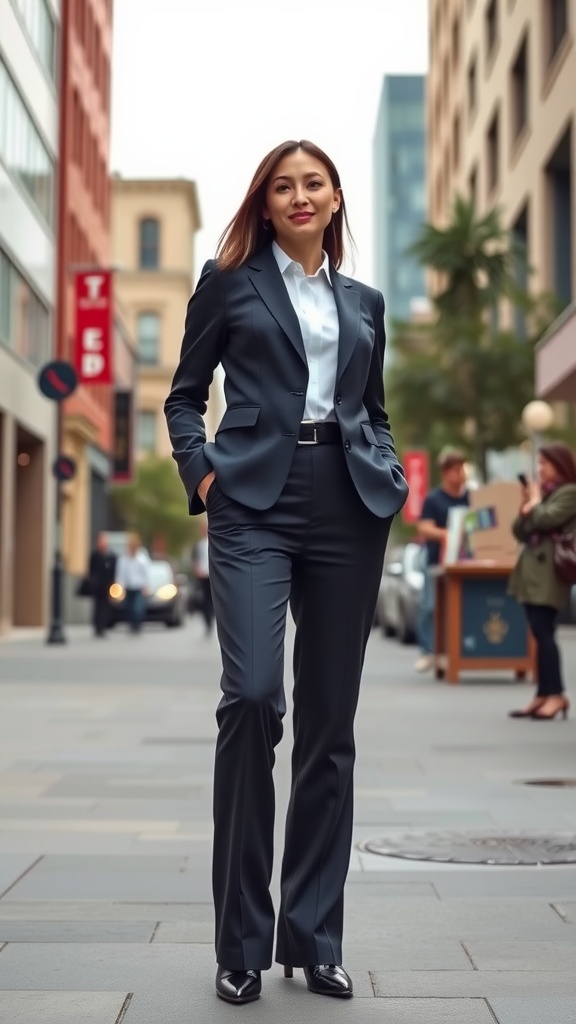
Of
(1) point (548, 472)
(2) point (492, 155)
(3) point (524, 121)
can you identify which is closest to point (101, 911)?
(1) point (548, 472)

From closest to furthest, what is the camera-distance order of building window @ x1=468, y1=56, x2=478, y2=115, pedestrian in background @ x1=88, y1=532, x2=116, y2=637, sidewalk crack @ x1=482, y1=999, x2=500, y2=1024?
sidewalk crack @ x1=482, y1=999, x2=500, y2=1024 → pedestrian in background @ x1=88, y1=532, x2=116, y2=637 → building window @ x1=468, y1=56, x2=478, y2=115

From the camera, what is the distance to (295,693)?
4289mm

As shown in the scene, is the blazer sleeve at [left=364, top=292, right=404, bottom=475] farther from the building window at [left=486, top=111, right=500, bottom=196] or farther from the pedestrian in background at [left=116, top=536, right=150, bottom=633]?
the building window at [left=486, top=111, right=500, bottom=196]

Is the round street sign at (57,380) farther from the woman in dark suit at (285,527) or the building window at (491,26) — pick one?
the building window at (491,26)

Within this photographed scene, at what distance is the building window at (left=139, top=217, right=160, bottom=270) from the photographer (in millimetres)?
94062

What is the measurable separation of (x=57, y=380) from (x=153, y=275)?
6772 cm

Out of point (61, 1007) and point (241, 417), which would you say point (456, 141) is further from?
point (61, 1007)

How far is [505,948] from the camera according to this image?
15.0 feet

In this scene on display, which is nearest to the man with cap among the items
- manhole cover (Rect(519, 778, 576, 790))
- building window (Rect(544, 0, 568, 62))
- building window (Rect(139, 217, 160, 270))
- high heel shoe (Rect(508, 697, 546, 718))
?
high heel shoe (Rect(508, 697, 546, 718))

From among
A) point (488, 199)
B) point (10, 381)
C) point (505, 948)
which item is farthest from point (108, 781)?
point (488, 199)

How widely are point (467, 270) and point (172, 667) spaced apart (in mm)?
24736

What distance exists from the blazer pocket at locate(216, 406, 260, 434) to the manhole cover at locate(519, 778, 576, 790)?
4.40m

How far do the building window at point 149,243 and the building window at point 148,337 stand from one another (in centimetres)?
277

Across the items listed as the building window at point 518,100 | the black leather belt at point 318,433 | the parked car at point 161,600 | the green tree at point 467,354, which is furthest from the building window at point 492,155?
the black leather belt at point 318,433
